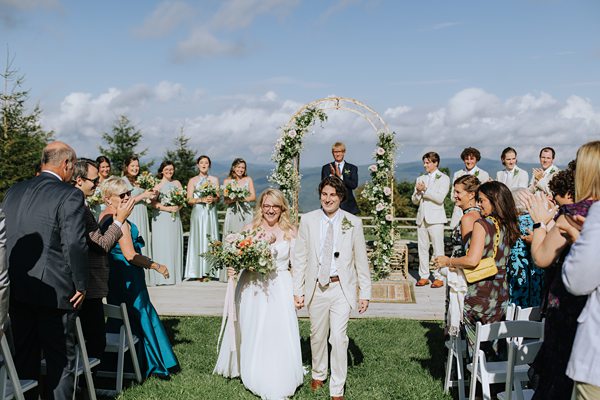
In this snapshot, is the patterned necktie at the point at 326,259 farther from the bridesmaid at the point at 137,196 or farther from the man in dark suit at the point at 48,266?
the bridesmaid at the point at 137,196

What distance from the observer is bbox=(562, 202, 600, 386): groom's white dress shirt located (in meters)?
3.04

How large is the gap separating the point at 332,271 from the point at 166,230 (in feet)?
23.6

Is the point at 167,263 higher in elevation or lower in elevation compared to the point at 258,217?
lower

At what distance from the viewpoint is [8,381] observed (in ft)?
15.8

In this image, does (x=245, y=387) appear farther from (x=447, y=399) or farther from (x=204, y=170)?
(x=204, y=170)

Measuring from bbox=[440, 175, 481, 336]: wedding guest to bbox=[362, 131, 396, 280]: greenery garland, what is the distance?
6003 mm

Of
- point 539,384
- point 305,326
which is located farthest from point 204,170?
point 539,384

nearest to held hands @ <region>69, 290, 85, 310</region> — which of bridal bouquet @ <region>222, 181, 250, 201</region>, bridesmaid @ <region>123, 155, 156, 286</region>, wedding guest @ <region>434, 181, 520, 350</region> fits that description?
wedding guest @ <region>434, 181, 520, 350</region>

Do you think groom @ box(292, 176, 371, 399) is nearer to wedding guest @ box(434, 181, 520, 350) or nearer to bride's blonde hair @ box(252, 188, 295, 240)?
bride's blonde hair @ box(252, 188, 295, 240)

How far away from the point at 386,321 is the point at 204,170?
534 centimetres

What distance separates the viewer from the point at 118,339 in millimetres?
6223

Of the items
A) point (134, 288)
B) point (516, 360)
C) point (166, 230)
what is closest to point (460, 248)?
point (516, 360)

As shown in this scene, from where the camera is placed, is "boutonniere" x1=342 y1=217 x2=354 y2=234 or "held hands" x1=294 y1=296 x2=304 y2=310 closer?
"boutonniere" x1=342 y1=217 x2=354 y2=234

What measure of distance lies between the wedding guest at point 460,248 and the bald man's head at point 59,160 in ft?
11.5
